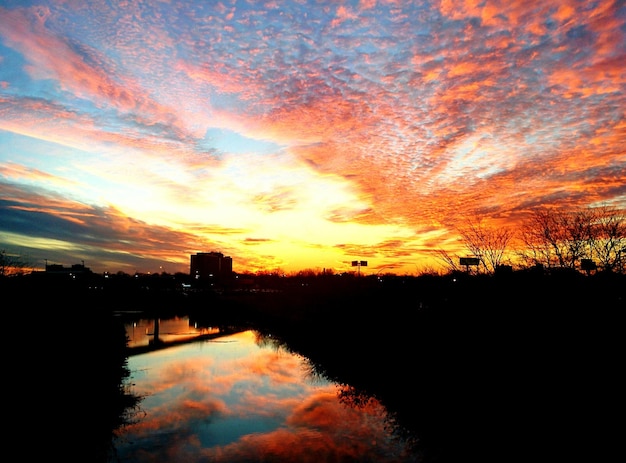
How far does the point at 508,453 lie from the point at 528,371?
4102mm

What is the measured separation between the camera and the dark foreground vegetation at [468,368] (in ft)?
38.2

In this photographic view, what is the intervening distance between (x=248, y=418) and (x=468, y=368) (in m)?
7.95

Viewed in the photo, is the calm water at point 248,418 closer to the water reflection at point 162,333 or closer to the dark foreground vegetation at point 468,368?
the dark foreground vegetation at point 468,368

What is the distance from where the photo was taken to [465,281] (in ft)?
75.7

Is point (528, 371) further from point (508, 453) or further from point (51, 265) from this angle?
point (51, 265)

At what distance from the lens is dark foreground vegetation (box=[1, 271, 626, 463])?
11633mm

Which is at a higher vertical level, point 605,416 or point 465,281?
point 465,281

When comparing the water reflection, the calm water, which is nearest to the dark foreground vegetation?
the calm water

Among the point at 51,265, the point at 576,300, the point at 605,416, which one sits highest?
the point at 51,265

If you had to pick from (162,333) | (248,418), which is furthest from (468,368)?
(162,333)

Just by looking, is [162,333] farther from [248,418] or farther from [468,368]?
[468,368]

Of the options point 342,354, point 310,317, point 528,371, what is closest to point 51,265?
point 310,317

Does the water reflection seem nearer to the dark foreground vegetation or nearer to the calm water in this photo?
the dark foreground vegetation

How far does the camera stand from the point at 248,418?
15.0 metres
